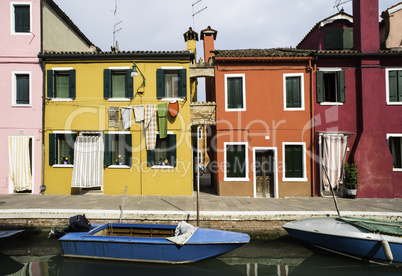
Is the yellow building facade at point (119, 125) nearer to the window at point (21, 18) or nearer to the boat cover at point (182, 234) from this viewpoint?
the window at point (21, 18)

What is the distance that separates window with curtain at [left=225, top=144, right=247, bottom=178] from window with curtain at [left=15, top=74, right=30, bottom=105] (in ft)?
35.0

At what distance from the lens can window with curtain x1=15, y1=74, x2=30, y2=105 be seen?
480 inches

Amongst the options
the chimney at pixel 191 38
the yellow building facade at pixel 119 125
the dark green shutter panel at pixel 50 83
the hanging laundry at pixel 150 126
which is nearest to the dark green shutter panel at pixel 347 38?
the yellow building facade at pixel 119 125

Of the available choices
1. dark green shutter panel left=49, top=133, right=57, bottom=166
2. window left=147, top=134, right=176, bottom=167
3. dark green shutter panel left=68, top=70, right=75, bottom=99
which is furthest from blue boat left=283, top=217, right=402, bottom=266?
dark green shutter panel left=68, top=70, right=75, bottom=99

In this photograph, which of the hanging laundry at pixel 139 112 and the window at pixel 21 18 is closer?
the hanging laundry at pixel 139 112

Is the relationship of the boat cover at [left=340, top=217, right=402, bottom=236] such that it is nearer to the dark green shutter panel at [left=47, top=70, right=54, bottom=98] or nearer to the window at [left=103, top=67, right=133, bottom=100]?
the window at [left=103, top=67, right=133, bottom=100]

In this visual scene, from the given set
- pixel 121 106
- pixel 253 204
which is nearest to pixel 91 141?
pixel 121 106

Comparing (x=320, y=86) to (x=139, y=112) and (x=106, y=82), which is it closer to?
(x=139, y=112)

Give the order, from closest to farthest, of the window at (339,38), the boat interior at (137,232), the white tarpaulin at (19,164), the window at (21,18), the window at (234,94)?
the boat interior at (137,232), the white tarpaulin at (19,164), the window at (21,18), the window at (234,94), the window at (339,38)

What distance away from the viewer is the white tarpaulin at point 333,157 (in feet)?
38.4

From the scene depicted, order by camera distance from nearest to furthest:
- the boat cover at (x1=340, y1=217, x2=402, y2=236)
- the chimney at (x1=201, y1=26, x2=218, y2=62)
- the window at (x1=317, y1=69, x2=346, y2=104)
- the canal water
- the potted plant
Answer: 1. the canal water
2. the boat cover at (x1=340, y1=217, x2=402, y2=236)
3. the potted plant
4. the window at (x1=317, y1=69, x2=346, y2=104)
5. the chimney at (x1=201, y1=26, x2=218, y2=62)

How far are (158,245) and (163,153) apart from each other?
20.0ft

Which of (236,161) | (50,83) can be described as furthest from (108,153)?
(236,161)

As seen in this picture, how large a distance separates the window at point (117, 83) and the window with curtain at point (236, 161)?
5796 mm
